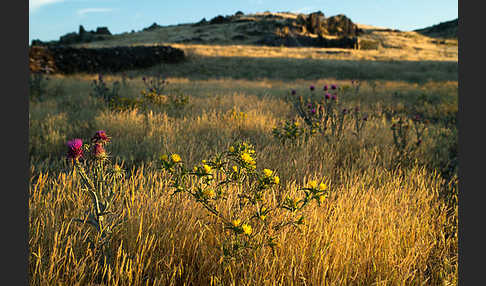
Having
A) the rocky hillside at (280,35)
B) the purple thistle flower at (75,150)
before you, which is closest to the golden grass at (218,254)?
the purple thistle flower at (75,150)

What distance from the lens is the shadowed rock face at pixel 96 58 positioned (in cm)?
1477

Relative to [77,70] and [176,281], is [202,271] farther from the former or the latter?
[77,70]

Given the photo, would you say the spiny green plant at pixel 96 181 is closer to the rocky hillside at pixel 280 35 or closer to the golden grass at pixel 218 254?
the golden grass at pixel 218 254

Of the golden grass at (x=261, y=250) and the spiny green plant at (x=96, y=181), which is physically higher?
the spiny green plant at (x=96, y=181)

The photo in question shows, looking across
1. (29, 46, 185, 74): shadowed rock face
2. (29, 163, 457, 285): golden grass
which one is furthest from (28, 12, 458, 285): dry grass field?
(29, 46, 185, 74): shadowed rock face

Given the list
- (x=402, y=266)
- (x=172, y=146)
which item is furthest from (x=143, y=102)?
(x=402, y=266)

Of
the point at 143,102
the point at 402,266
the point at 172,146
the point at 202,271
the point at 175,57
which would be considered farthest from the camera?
the point at 175,57

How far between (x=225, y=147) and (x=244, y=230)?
7.58 feet

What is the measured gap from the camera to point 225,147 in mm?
3559

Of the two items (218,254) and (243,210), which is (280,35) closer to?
(243,210)

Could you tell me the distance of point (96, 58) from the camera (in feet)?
58.5

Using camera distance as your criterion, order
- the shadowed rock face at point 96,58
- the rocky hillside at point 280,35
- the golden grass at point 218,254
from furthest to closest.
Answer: the rocky hillside at point 280,35, the shadowed rock face at point 96,58, the golden grass at point 218,254

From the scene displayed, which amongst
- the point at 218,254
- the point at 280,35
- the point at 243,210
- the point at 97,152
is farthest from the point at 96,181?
the point at 280,35

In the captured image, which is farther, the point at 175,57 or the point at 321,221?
the point at 175,57
